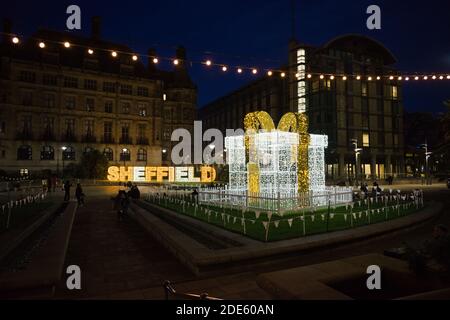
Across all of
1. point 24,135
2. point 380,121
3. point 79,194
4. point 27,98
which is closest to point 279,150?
point 79,194

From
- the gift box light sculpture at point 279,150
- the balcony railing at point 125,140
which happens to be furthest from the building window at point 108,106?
the gift box light sculpture at point 279,150

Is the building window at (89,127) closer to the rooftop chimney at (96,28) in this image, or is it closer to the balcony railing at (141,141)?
the balcony railing at (141,141)

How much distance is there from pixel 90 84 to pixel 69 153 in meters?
11.5

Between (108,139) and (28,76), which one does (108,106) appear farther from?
(28,76)

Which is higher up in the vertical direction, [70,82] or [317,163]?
[70,82]

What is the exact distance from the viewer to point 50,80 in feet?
151

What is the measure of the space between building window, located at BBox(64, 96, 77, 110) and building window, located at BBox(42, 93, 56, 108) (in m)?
1.66

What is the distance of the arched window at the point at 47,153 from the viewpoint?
45459 millimetres

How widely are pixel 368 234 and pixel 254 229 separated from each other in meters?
3.68

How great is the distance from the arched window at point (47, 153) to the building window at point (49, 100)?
20.4 feet

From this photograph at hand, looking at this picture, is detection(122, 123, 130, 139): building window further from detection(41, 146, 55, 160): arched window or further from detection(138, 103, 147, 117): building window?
detection(41, 146, 55, 160): arched window

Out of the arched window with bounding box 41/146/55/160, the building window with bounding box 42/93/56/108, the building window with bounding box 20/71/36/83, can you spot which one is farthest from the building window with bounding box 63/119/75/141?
the building window with bounding box 20/71/36/83

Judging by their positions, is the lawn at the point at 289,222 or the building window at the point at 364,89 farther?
the building window at the point at 364,89
